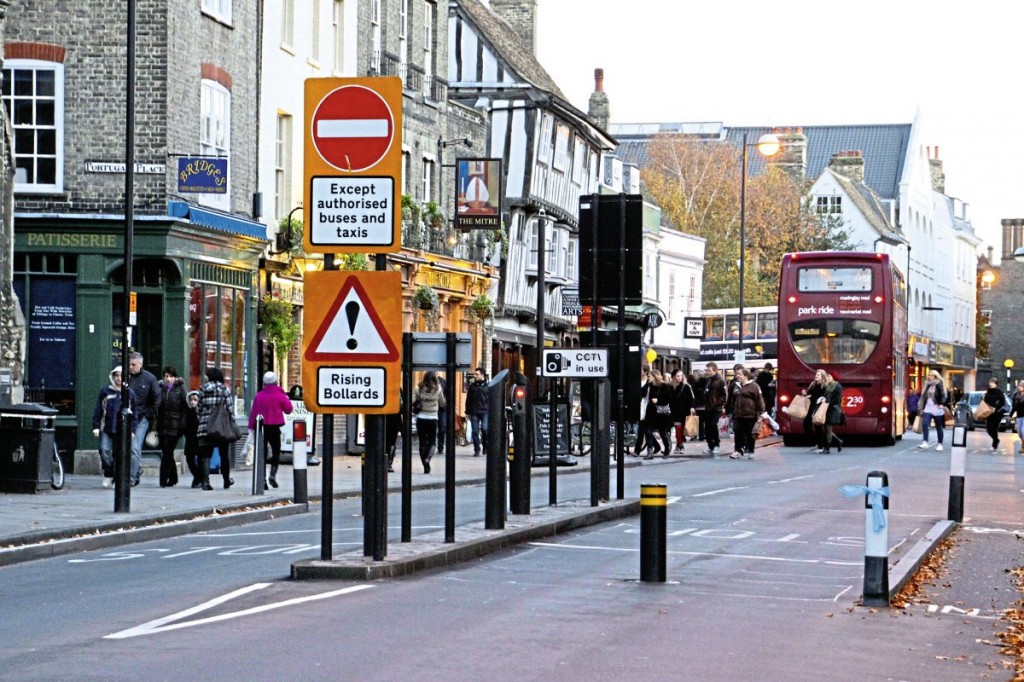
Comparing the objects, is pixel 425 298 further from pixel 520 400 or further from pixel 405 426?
pixel 405 426

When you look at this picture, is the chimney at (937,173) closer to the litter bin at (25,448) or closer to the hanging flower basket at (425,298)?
the hanging flower basket at (425,298)

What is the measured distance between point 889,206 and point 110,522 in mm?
92218

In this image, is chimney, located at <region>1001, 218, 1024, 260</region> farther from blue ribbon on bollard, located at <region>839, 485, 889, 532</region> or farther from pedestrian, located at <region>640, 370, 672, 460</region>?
blue ribbon on bollard, located at <region>839, 485, 889, 532</region>

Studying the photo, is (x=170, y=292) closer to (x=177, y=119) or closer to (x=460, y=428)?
(x=177, y=119)

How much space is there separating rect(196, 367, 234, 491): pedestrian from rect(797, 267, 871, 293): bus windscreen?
67.6 ft

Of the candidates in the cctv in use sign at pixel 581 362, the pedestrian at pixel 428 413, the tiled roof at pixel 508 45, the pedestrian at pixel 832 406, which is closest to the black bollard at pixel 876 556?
the cctv in use sign at pixel 581 362

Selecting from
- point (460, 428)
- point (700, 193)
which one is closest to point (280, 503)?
point (460, 428)

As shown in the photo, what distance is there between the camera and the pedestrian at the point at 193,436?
26.1m

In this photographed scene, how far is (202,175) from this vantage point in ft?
98.0

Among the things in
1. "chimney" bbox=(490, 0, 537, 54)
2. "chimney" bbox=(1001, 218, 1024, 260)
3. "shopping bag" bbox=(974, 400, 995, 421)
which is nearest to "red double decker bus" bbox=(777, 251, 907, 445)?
"shopping bag" bbox=(974, 400, 995, 421)

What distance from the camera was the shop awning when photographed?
→ 30.7 m

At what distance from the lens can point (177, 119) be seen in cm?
3116

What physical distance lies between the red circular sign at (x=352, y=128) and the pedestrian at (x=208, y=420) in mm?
11857

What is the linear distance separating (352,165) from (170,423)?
1275 centimetres
